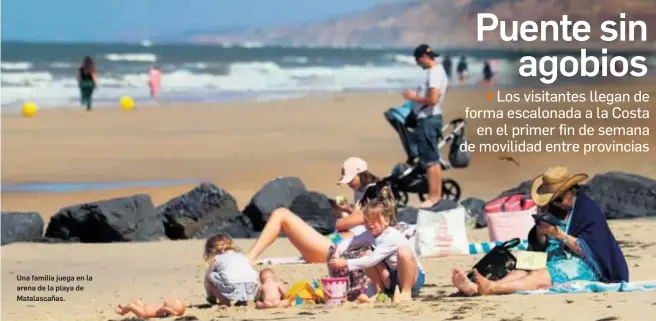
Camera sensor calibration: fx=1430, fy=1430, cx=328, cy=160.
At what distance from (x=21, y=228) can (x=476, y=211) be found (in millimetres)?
3983

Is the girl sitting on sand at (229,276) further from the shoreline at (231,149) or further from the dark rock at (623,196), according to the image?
the shoreline at (231,149)

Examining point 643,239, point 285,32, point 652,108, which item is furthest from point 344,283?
point 285,32

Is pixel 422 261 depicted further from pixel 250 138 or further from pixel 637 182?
pixel 250 138

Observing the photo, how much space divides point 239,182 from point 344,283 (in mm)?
9796

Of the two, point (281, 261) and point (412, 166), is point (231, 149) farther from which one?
point (281, 261)

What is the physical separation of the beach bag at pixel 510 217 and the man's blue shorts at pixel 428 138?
2.12 meters

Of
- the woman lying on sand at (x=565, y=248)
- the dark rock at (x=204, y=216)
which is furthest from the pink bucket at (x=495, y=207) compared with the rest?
the dark rock at (x=204, y=216)

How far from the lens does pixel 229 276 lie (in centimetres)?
838

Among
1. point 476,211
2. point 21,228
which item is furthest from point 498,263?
point 21,228

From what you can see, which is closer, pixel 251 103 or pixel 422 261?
pixel 422 261

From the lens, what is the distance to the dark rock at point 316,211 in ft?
39.7

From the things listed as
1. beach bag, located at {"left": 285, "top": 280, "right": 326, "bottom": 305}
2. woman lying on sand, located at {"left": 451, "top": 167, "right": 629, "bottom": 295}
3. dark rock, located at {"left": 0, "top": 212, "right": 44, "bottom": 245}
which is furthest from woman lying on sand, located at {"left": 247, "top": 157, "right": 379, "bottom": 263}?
dark rock, located at {"left": 0, "top": 212, "right": 44, "bottom": 245}

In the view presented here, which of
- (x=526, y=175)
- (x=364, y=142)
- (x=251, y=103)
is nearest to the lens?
(x=526, y=175)

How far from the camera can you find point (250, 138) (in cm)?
2548
